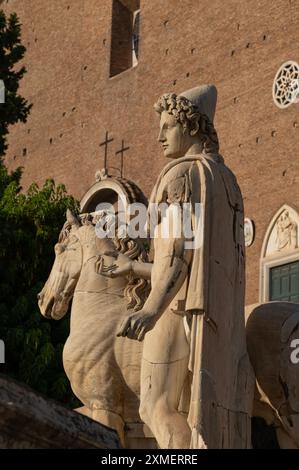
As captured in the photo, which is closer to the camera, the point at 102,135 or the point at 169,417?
the point at 169,417

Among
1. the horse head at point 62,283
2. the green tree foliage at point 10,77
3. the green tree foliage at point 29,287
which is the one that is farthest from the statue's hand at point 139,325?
the green tree foliage at point 10,77

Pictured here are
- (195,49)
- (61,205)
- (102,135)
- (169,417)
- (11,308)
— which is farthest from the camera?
(102,135)

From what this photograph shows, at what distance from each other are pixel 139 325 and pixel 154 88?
808 inches

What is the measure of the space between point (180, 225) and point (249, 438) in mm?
990

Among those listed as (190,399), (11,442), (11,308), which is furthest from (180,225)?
(11,308)

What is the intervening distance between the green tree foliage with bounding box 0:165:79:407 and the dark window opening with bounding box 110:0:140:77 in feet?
33.1

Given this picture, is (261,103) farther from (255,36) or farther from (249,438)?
(249,438)

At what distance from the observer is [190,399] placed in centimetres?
609

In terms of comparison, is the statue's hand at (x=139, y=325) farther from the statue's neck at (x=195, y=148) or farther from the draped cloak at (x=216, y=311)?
the statue's neck at (x=195, y=148)

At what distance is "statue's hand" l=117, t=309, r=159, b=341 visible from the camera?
6.06m

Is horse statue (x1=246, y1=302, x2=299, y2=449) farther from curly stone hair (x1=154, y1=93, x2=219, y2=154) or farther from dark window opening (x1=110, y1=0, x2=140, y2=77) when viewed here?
dark window opening (x1=110, y1=0, x2=140, y2=77)

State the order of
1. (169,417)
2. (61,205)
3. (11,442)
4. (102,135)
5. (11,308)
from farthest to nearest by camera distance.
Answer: (102,135)
(61,205)
(11,308)
(169,417)
(11,442)

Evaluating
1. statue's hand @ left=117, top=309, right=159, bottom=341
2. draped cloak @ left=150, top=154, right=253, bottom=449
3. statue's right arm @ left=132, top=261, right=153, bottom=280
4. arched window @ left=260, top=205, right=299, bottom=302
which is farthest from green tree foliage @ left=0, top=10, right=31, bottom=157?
statue's hand @ left=117, top=309, right=159, bottom=341

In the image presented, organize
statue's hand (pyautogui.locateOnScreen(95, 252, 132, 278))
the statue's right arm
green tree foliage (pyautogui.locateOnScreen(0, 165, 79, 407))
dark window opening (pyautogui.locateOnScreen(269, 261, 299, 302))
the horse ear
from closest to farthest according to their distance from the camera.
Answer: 1. the statue's right arm
2. statue's hand (pyautogui.locateOnScreen(95, 252, 132, 278))
3. the horse ear
4. green tree foliage (pyautogui.locateOnScreen(0, 165, 79, 407))
5. dark window opening (pyautogui.locateOnScreen(269, 261, 299, 302))
